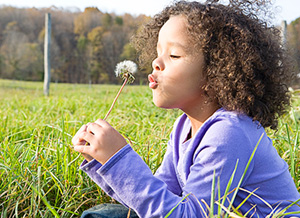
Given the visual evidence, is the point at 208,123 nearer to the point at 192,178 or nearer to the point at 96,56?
the point at 192,178

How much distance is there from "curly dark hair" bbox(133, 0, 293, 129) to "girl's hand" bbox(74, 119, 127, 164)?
14.4 inches

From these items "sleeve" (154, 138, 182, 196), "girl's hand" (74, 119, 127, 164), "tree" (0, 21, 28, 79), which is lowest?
"tree" (0, 21, 28, 79)

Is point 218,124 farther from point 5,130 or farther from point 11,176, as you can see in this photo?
point 5,130

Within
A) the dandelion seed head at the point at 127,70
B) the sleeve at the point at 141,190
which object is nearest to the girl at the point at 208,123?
the sleeve at the point at 141,190

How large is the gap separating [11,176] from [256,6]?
4.32 feet

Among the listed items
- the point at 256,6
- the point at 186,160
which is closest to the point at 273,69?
the point at 256,6

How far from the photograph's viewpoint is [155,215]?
94cm

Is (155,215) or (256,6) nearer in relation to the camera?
(155,215)

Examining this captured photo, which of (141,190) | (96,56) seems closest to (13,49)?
(96,56)

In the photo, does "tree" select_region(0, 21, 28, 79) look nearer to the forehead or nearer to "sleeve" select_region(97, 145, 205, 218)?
the forehead

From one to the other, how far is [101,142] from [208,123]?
1.13ft

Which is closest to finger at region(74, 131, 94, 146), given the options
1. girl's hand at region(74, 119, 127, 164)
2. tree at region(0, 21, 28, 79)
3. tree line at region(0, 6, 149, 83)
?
girl's hand at region(74, 119, 127, 164)

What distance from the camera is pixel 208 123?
1.06 metres

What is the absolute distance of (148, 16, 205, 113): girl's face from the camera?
1104 mm
